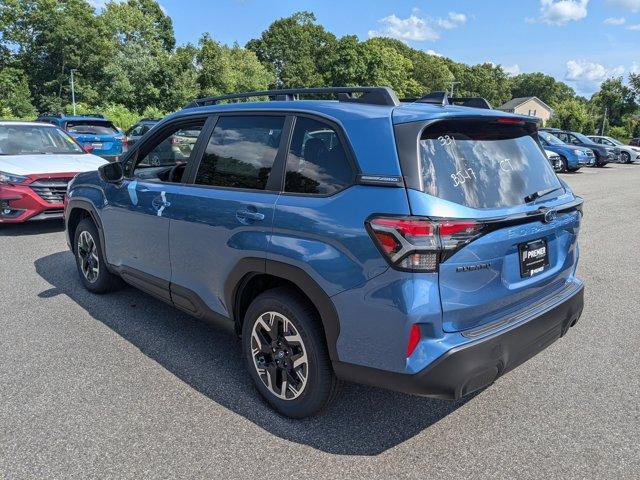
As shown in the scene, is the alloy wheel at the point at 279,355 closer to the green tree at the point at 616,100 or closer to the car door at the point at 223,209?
the car door at the point at 223,209

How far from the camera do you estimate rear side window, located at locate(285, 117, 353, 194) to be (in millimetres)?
2687

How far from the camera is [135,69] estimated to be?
46.4 m

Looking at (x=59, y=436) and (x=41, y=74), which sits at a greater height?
(x=41, y=74)

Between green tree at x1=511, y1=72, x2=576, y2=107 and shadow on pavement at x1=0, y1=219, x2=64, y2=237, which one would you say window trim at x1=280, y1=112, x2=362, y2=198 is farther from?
green tree at x1=511, y1=72, x2=576, y2=107

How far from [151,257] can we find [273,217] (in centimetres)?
154

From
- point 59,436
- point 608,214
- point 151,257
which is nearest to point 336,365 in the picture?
point 59,436

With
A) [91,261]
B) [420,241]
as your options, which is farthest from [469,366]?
[91,261]

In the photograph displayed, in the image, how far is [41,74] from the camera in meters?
54.8

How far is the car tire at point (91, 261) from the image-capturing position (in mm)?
4875

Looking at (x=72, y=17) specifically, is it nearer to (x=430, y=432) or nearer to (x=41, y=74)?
(x=41, y=74)

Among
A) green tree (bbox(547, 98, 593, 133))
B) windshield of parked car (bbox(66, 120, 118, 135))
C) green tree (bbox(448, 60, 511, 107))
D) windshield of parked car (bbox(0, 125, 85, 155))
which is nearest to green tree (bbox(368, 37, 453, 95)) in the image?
green tree (bbox(448, 60, 511, 107))

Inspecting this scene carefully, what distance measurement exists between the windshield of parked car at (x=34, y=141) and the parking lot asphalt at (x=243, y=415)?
197 inches

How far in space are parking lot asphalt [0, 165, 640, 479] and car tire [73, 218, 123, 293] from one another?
42cm

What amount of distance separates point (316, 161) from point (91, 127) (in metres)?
12.9
